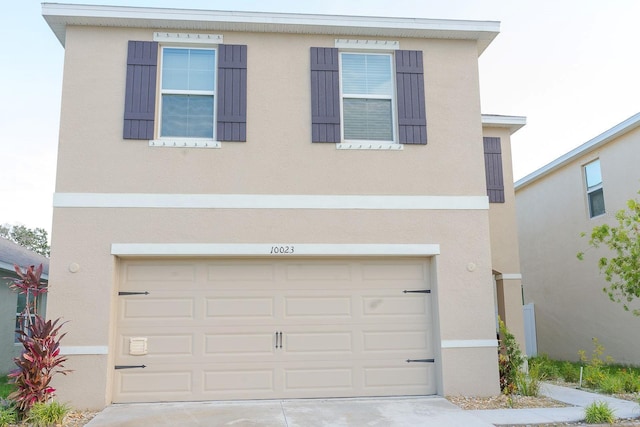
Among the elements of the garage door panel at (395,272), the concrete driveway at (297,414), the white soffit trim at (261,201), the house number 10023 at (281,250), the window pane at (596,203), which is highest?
the window pane at (596,203)

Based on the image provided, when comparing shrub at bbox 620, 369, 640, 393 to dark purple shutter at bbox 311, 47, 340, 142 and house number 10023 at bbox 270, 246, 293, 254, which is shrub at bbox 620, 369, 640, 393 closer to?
house number 10023 at bbox 270, 246, 293, 254

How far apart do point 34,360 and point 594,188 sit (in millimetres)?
13738

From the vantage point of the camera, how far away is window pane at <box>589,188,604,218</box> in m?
15.1

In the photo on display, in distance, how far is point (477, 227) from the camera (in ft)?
31.1

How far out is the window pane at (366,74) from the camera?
978 centimetres

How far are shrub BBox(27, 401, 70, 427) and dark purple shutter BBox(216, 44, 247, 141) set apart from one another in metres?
4.44

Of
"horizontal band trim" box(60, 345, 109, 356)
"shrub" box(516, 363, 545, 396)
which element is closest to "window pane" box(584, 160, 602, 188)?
"shrub" box(516, 363, 545, 396)

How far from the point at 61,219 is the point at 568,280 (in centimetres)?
1350

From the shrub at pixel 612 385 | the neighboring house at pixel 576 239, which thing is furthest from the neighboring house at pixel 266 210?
the neighboring house at pixel 576 239

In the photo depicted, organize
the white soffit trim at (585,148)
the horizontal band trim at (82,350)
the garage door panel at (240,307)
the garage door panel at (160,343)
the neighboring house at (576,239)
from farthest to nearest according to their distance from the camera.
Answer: the neighboring house at (576,239) → the white soffit trim at (585,148) → the garage door panel at (240,307) → the garage door panel at (160,343) → the horizontal band trim at (82,350)

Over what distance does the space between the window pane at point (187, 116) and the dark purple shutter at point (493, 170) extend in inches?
252

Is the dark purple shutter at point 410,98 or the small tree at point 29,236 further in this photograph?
the small tree at point 29,236

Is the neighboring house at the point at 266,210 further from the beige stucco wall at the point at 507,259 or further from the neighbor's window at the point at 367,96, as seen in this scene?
the beige stucco wall at the point at 507,259

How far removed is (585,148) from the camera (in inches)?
598
